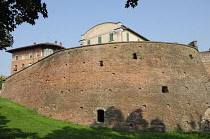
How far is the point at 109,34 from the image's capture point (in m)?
26.1

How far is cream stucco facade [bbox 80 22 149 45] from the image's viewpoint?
25.1 meters

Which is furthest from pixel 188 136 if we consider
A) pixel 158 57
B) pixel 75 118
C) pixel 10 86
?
pixel 10 86

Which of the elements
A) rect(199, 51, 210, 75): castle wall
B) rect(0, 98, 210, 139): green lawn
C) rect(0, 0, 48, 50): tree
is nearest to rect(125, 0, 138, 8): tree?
rect(0, 0, 48, 50): tree

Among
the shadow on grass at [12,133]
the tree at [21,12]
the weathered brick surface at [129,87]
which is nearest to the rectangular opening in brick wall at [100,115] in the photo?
the weathered brick surface at [129,87]

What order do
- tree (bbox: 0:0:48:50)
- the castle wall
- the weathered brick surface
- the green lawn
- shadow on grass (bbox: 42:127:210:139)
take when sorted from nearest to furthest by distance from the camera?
1. tree (bbox: 0:0:48:50)
2. the green lawn
3. shadow on grass (bbox: 42:127:210:139)
4. the weathered brick surface
5. the castle wall

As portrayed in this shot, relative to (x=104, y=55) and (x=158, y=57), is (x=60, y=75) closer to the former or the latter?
(x=104, y=55)

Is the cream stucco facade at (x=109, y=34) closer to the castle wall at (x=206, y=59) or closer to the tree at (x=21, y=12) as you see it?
the castle wall at (x=206, y=59)

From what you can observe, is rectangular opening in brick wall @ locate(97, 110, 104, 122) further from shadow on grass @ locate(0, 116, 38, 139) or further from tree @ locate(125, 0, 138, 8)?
tree @ locate(125, 0, 138, 8)

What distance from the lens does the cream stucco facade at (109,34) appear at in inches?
990

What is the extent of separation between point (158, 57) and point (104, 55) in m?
4.45

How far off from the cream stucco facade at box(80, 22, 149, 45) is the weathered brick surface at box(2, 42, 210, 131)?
9.44 m

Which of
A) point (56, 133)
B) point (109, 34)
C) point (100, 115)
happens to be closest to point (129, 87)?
point (100, 115)

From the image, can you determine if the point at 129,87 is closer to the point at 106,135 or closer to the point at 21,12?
the point at 106,135

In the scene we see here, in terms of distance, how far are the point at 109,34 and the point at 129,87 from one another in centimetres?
1316
